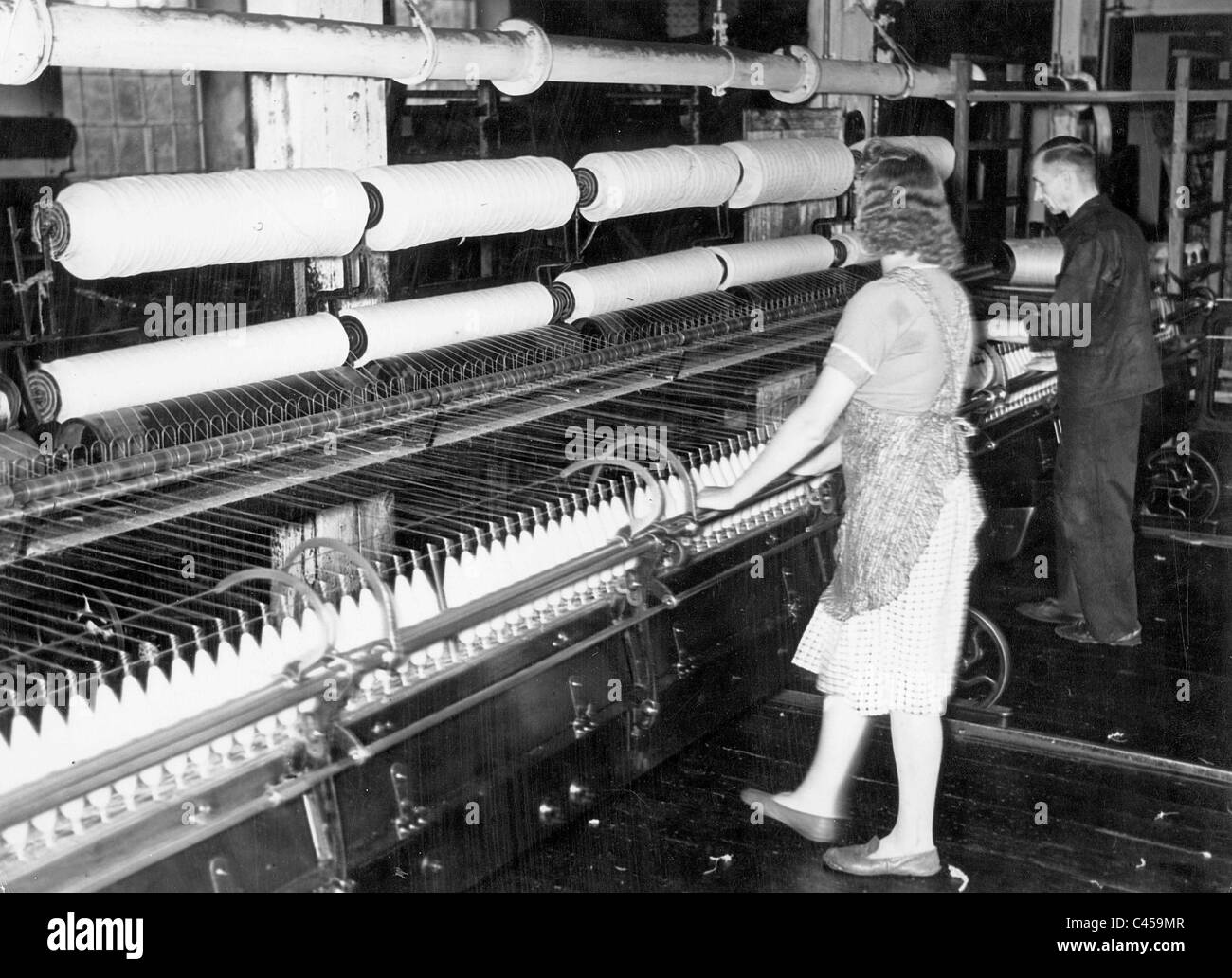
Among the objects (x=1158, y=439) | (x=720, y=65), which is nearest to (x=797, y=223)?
(x=720, y=65)

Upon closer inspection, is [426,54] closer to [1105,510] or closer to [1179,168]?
[1105,510]

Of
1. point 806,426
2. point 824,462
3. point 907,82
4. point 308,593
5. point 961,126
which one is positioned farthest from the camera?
point 961,126

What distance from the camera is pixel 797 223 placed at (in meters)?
5.90

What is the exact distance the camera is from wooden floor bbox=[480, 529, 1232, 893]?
3.40 meters

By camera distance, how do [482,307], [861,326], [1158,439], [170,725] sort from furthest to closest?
[1158,439] < [482,307] < [861,326] < [170,725]

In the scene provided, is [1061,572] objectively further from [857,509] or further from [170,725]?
[170,725]

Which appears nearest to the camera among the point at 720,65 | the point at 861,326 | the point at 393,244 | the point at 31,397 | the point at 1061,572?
the point at 31,397

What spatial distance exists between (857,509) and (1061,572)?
7.54ft

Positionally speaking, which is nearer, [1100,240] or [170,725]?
[170,725]

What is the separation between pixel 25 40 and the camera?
2.56 metres

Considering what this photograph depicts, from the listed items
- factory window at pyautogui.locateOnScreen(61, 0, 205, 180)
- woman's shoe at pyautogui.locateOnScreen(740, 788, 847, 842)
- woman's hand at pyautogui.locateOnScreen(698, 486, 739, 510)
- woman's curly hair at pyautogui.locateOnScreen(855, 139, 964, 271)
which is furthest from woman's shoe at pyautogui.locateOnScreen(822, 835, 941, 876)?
factory window at pyautogui.locateOnScreen(61, 0, 205, 180)

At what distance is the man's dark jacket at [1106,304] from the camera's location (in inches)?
190

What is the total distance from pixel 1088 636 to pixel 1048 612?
265 millimetres

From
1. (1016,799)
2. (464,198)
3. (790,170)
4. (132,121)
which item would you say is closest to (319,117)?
(464,198)
